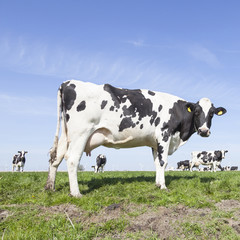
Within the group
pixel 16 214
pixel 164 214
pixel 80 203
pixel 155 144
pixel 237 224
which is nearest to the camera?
pixel 237 224

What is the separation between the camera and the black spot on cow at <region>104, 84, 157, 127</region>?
8742mm

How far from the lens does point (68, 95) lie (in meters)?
8.41

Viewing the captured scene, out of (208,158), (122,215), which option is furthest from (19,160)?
(122,215)

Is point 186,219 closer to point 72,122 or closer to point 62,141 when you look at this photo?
point 72,122

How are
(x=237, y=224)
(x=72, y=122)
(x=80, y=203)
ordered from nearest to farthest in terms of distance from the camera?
(x=237, y=224)
(x=80, y=203)
(x=72, y=122)

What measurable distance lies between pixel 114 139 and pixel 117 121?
0.58 m

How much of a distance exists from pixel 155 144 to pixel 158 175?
1.08m

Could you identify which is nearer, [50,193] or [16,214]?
[16,214]

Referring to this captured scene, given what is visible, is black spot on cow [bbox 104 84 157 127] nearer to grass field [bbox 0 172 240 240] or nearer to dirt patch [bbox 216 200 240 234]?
grass field [bbox 0 172 240 240]

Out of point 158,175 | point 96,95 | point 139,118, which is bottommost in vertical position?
point 158,175

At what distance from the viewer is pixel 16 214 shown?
6.30 m

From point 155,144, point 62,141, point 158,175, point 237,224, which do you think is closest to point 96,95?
point 62,141

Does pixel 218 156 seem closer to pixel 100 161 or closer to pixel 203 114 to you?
pixel 100 161

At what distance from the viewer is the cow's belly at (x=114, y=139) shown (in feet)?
27.5
